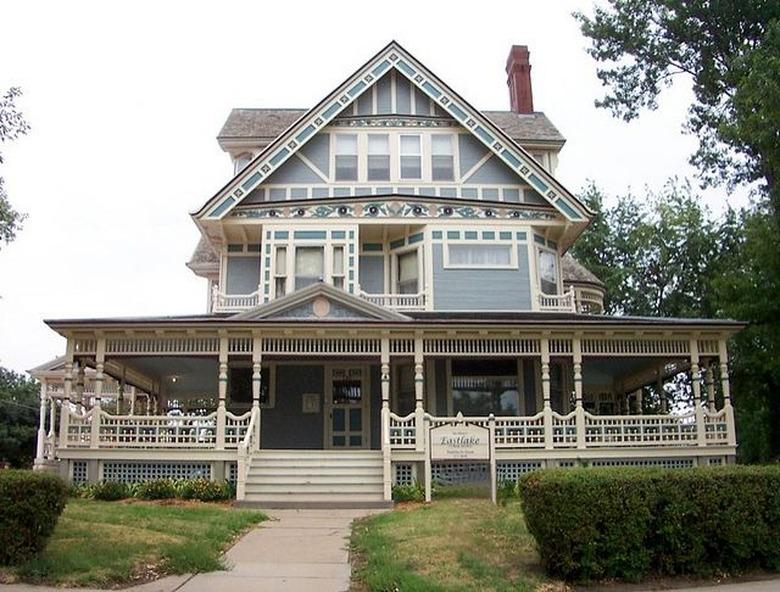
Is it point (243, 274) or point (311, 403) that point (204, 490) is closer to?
point (311, 403)

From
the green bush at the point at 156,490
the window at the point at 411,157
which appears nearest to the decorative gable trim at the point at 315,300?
the green bush at the point at 156,490

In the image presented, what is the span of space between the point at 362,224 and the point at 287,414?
230 inches

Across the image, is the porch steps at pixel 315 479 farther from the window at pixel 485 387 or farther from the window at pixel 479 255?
the window at pixel 479 255

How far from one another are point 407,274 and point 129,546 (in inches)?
611

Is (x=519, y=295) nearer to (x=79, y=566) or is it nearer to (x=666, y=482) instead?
(x=666, y=482)

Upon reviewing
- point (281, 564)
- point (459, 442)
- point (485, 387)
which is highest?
point (485, 387)

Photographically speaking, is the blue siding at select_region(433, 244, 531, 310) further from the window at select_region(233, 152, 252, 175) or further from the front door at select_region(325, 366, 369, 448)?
the window at select_region(233, 152, 252, 175)

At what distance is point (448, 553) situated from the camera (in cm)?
1055

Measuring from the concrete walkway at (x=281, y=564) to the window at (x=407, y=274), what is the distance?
10.6 m

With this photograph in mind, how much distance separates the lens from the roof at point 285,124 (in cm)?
2911

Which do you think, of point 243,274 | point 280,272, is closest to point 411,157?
point 280,272

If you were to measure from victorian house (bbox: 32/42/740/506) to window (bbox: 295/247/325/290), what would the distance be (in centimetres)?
6

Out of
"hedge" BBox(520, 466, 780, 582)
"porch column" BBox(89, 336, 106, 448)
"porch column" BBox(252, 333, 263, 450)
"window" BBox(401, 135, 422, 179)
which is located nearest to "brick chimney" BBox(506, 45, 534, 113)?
"window" BBox(401, 135, 422, 179)

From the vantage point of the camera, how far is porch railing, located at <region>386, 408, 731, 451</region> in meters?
20.4
